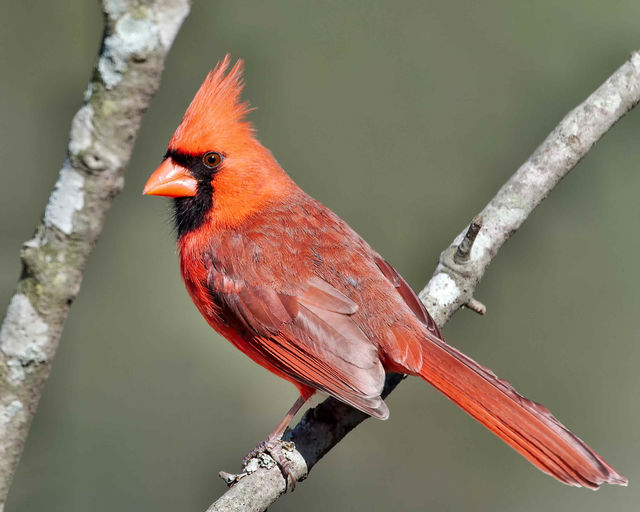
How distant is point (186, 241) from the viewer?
10.4 feet

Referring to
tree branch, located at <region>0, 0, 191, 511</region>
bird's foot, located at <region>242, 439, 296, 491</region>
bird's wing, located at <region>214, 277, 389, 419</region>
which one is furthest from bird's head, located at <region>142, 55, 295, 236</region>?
tree branch, located at <region>0, 0, 191, 511</region>

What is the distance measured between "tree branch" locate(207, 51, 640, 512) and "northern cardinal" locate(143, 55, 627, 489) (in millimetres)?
140

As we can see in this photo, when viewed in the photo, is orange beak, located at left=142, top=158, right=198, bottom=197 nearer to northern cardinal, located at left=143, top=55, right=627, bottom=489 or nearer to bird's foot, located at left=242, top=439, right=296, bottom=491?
northern cardinal, located at left=143, top=55, right=627, bottom=489

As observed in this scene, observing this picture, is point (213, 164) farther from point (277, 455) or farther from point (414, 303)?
point (277, 455)

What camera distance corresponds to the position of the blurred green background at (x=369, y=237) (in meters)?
4.16

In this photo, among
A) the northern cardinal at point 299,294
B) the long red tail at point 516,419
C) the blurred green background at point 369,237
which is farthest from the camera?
the blurred green background at point 369,237

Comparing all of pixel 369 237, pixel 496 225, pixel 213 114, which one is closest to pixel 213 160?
pixel 213 114

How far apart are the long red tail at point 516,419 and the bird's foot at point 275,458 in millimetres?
496

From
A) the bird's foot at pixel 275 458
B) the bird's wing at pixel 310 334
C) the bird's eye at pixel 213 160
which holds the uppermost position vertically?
the bird's eye at pixel 213 160

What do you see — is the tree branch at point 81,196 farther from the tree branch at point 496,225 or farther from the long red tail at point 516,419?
the long red tail at point 516,419

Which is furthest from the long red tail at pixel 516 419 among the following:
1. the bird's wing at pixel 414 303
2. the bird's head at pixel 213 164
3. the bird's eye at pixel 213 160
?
the bird's eye at pixel 213 160

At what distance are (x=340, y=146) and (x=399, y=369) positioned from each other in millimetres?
2275

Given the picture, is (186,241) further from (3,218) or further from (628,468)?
(628,468)

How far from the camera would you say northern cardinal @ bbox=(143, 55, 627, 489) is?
8.61 ft
